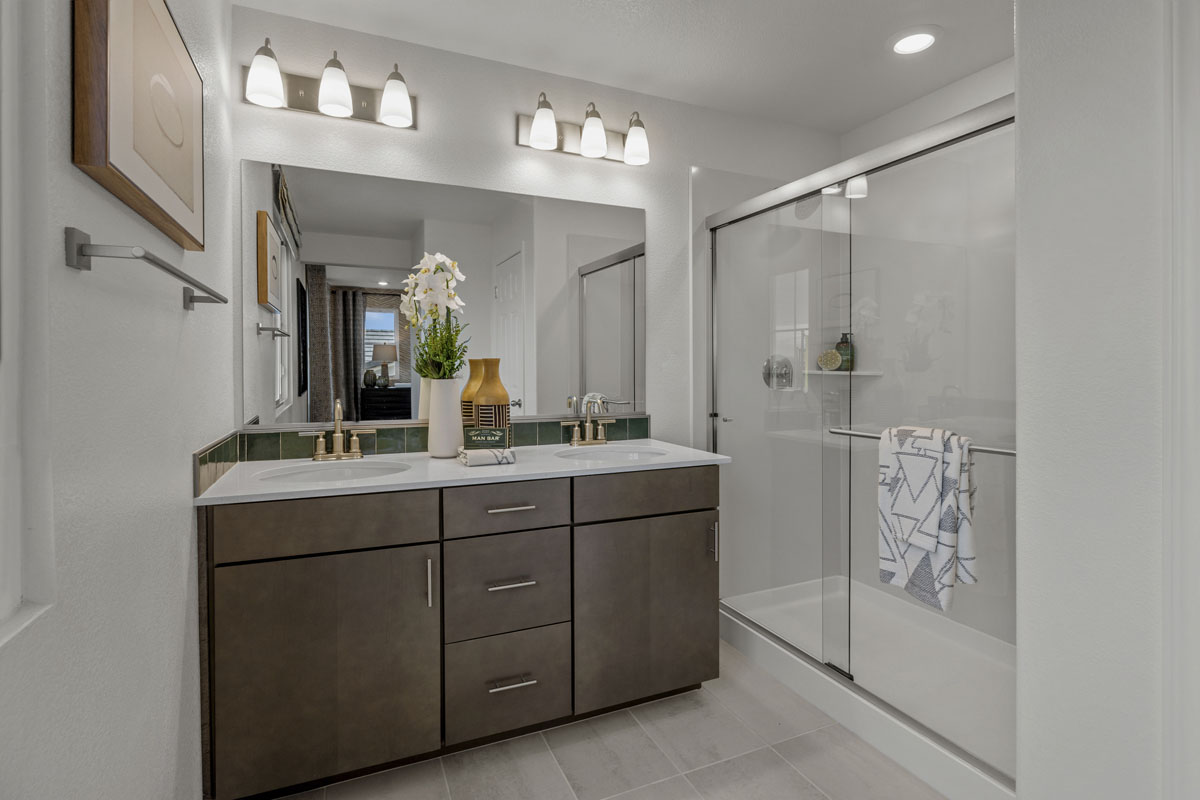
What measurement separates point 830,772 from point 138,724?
5.73ft

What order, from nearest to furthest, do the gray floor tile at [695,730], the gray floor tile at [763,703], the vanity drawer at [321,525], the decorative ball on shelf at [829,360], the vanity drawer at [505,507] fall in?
the vanity drawer at [321,525], the vanity drawer at [505,507], the gray floor tile at [695,730], the gray floor tile at [763,703], the decorative ball on shelf at [829,360]

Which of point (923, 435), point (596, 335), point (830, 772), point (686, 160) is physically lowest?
point (830, 772)

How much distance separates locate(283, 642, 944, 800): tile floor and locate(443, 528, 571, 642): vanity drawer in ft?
1.32

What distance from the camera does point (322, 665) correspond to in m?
1.67

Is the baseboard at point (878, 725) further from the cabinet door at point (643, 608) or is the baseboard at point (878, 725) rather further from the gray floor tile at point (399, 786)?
the gray floor tile at point (399, 786)

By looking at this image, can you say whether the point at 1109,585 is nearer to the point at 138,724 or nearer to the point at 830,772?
the point at 830,772

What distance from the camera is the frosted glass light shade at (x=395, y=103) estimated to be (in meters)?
2.17

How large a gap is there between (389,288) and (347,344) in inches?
10.1

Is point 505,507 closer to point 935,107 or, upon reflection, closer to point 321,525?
point 321,525

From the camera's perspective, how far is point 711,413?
113 inches

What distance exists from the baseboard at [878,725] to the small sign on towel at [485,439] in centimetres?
133

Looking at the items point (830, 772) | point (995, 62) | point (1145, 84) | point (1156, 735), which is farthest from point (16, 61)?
point (995, 62)

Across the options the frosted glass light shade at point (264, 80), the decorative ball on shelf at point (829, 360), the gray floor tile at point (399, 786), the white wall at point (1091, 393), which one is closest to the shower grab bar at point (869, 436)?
the decorative ball on shelf at point (829, 360)

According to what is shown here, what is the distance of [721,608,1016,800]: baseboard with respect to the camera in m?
1.65
